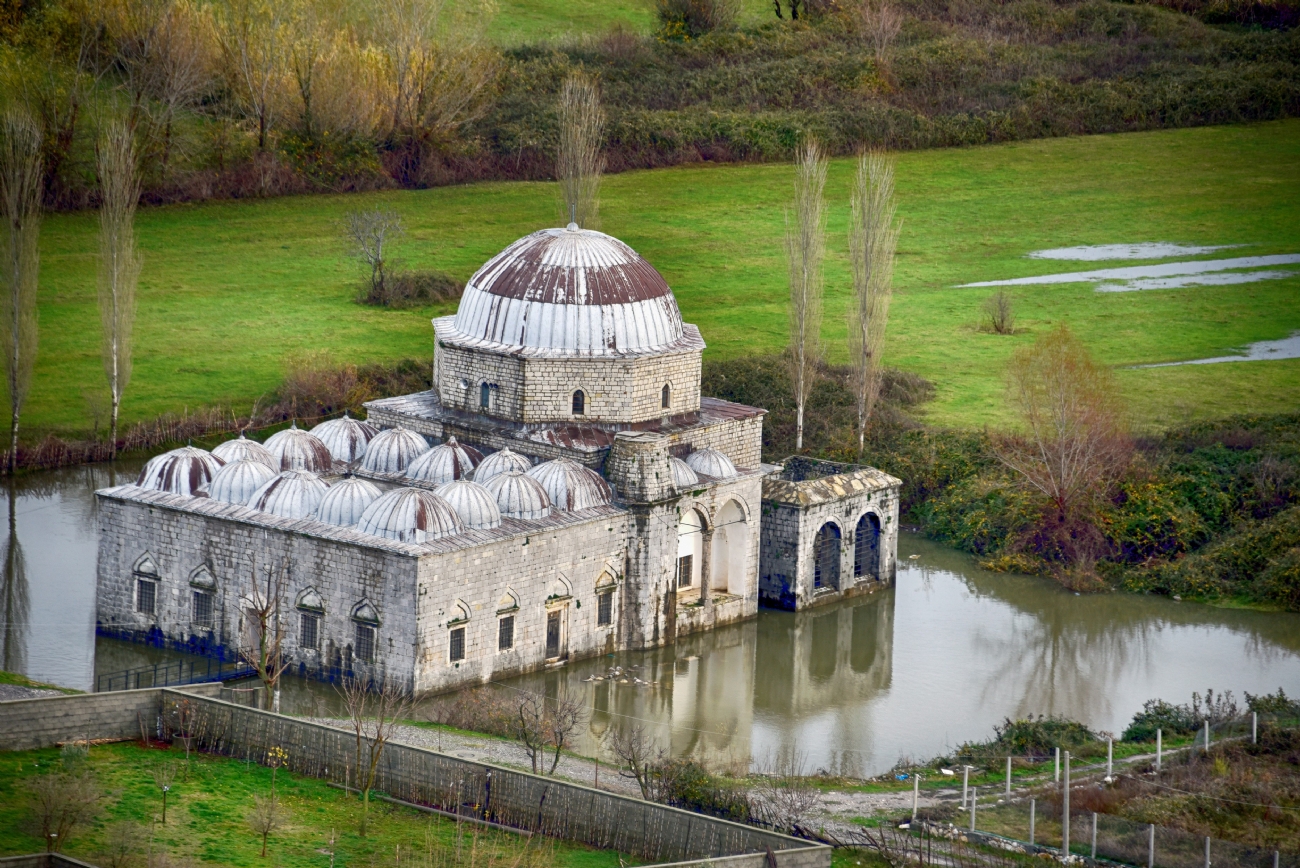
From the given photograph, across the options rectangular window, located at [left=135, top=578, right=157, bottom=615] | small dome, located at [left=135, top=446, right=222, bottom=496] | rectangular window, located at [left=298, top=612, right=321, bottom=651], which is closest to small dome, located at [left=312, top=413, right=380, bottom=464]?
small dome, located at [left=135, top=446, right=222, bottom=496]

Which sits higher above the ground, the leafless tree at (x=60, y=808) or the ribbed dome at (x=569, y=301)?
the ribbed dome at (x=569, y=301)

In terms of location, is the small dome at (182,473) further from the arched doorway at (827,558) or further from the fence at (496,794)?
the arched doorway at (827,558)

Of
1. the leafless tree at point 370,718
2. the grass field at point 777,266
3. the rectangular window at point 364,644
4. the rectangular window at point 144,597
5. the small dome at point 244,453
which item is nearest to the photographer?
the leafless tree at point 370,718

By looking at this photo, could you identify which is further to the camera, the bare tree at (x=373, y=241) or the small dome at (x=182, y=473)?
the bare tree at (x=373, y=241)

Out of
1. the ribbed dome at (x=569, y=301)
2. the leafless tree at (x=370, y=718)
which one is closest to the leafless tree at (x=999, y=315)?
the ribbed dome at (x=569, y=301)

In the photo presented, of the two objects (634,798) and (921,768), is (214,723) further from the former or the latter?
(921,768)

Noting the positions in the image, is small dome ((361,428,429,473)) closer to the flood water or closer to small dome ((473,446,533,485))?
small dome ((473,446,533,485))

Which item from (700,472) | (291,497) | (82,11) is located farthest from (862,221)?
(82,11)
